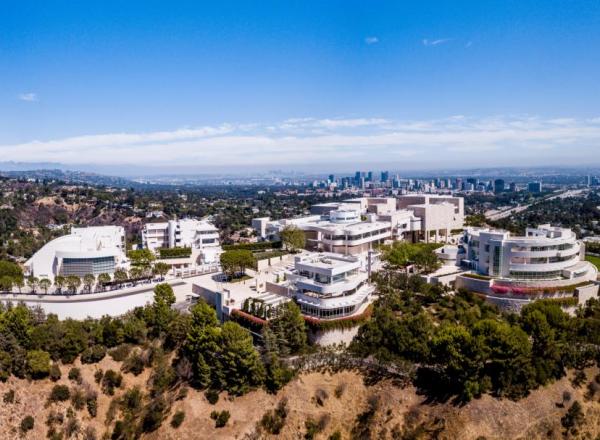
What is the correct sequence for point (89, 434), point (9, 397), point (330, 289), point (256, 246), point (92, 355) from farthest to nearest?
1. point (256, 246)
2. point (330, 289)
3. point (92, 355)
4. point (9, 397)
5. point (89, 434)

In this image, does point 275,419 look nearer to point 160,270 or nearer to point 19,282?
point 160,270

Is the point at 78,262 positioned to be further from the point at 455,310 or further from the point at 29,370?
the point at 455,310

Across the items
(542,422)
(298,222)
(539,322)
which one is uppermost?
(298,222)

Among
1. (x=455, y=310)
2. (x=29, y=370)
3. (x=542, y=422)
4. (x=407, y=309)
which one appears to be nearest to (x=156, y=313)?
(x=29, y=370)

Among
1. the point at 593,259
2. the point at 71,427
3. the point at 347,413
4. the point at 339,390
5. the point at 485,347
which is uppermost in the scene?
the point at 593,259

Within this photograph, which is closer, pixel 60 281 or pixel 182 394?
pixel 182 394

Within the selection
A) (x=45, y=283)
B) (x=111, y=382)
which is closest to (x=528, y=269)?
(x=111, y=382)
